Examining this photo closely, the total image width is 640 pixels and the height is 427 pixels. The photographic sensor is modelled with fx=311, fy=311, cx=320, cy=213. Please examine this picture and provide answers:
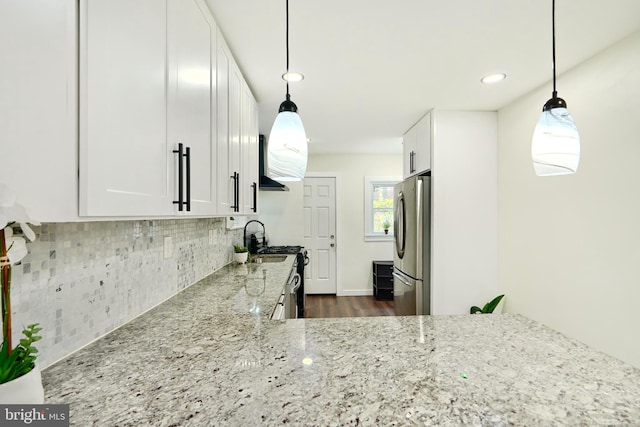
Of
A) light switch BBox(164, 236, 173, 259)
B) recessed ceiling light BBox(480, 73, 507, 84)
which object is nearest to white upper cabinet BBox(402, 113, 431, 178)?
recessed ceiling light BBox(480, 73, 507, 84)

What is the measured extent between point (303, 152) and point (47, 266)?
88 cm

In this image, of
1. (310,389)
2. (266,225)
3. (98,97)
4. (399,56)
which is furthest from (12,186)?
(266,225)

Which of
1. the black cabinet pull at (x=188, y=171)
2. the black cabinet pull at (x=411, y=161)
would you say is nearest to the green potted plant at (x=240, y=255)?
the black cabinet pull at (x=188, y=171)

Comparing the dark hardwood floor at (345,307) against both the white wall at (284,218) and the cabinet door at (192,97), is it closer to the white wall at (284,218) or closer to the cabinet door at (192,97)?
the white wall at (284,218)

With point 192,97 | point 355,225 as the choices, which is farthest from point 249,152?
point 355,225

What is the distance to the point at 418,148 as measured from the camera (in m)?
3.41

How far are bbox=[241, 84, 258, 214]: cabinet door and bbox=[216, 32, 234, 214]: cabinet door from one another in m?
0.39

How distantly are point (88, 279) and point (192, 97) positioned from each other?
2.49 ft

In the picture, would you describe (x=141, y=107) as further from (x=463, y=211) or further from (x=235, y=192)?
(x=463, y=211)

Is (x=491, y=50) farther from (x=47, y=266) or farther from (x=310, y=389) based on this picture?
(x=47, y=266)

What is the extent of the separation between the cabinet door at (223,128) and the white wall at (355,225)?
11.4 ft

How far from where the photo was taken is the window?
17.1ft

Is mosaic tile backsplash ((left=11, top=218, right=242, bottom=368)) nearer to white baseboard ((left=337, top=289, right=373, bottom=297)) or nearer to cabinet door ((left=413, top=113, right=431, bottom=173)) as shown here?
cabinet door ((left=413, top=113, right=431, bottom=173))

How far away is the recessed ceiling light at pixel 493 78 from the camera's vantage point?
7.35 ft
